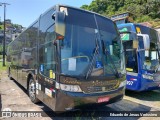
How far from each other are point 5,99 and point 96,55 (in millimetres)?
4346

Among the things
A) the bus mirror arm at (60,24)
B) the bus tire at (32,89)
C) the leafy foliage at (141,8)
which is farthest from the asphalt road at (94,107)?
the leafy foliage at (141,8)

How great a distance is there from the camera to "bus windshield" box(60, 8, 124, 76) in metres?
4.83

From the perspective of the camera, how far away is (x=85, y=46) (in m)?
5.12

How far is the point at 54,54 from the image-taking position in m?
4.94

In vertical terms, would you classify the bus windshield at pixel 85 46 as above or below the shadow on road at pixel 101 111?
above

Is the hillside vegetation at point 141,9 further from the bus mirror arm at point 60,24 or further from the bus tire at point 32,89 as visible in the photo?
the bus mirror arm at point 60,24

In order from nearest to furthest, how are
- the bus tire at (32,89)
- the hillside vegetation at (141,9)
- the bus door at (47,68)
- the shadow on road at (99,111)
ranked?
the bus door at (47,68)
the shadow on road at (99,111)
the bus tire at (32,89)
the hillside vegetation at (141,9)

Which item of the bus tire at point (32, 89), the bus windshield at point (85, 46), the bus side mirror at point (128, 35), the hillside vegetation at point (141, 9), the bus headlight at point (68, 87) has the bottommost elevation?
the bus tire at point (32, 89)

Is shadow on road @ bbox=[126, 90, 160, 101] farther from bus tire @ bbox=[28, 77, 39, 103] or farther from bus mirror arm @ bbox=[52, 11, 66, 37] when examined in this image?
bus mirror arm @ bbox=[52, 11, 66, 37]

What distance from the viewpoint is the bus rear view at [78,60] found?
4.75 metres

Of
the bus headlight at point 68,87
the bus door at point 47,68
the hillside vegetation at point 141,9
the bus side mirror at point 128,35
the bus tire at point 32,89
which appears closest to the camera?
the bus headlight at point 68,87

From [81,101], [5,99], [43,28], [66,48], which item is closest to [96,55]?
[66,48]

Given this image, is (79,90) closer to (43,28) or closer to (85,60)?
(85,60)

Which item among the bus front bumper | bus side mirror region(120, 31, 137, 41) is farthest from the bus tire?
bus side mirror region(120, 31, 137, 41)
